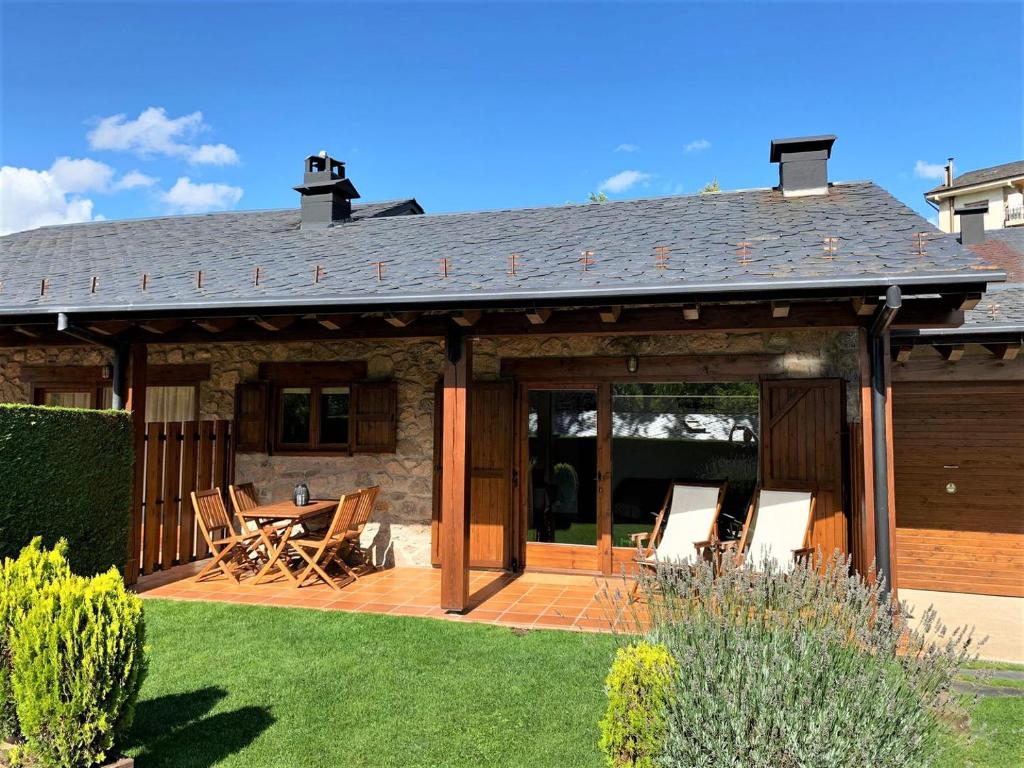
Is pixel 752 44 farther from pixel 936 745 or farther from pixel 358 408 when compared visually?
pixel 936 745

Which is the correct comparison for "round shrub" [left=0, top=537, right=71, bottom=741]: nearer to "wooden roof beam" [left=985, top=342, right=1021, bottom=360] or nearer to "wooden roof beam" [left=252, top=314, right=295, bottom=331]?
"wooden roof beam" [left=252, top=314, right=295, bottom=331]

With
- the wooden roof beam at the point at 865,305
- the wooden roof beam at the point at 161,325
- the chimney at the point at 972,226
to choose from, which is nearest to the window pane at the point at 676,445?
the wooden roof beam at the point at 865,305

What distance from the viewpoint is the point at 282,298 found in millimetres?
5777

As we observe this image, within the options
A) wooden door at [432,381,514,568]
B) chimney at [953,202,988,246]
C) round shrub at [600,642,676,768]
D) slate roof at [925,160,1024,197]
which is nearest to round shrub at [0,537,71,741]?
round shrub at [600,642,676,768]

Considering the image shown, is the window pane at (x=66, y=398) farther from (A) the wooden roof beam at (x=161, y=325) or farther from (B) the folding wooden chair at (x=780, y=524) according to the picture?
(B) the folding wooden chair at (x=780, y=524)

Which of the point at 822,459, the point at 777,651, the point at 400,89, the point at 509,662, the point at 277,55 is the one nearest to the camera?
the point at 777,651

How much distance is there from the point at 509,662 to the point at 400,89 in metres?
12.2

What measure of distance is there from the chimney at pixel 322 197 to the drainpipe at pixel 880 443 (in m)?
7.19

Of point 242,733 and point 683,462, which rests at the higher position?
point 683,462

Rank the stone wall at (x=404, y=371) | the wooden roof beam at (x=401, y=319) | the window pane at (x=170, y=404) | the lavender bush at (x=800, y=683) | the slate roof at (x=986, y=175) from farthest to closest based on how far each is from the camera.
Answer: the slate roof at (x=986, y=175) → the window pane at (x=170, y=404) → the stone wall at (x=404, y=371) → the wooden roof beam at (x=401, y=319) → the lavender bush at (x=800, y=683)

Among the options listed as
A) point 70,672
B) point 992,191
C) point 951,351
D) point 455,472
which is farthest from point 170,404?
point 992,191

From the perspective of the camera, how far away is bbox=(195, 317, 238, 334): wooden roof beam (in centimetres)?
629

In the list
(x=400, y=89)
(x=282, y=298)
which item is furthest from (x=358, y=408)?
(x=400, y=89)

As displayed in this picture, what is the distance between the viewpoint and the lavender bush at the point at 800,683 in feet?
8.02
